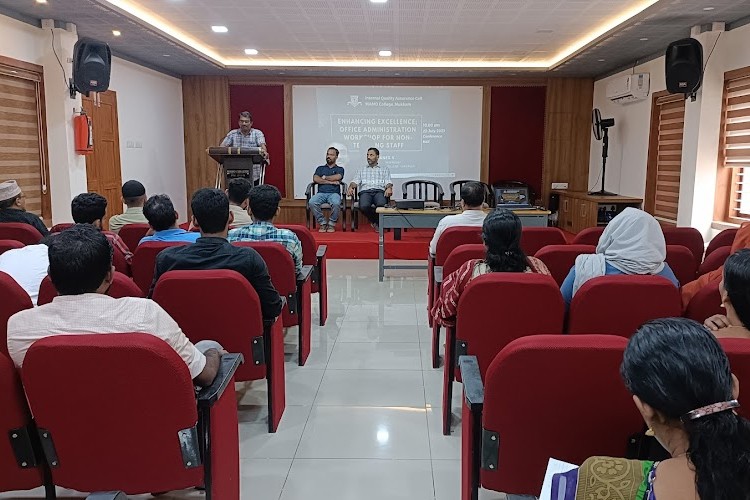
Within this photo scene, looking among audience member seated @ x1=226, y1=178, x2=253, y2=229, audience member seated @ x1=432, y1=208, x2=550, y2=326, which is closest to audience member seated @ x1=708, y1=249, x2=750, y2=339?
audience member seated @ x1=432, y1=208, x2=550, y2=326

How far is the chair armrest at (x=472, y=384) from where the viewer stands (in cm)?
161

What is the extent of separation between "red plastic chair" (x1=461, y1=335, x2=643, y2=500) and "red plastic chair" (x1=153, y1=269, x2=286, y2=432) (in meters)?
1.14

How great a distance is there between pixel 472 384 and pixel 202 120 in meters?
9.29

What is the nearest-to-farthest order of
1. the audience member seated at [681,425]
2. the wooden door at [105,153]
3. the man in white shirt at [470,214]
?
the audience member seated at [681,425] → the man in white shirt at [470,214] → the wooden door at [105,153]

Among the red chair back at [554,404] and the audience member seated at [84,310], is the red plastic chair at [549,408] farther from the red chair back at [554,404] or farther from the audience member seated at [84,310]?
the audience member seated at [84,310]

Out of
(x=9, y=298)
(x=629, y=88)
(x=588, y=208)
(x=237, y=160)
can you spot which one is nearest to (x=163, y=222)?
(x=9, y=298)

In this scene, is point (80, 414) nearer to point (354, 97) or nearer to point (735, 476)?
point (735, 476)

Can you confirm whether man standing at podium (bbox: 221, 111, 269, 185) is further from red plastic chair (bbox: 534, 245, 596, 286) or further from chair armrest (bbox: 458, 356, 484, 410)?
chair armrest (bbox: 458, 356, 484, 410)

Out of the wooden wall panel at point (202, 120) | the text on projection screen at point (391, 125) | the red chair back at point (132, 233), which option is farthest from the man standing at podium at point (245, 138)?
the red chair back at point (132, 233)

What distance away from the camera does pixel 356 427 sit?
2793 mm

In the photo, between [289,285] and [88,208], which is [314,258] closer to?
[289,285]

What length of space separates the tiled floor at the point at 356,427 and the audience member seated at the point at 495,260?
1.96 feet

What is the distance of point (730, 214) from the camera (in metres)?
6.05

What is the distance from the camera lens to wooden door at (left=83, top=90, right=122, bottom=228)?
6941 mm
